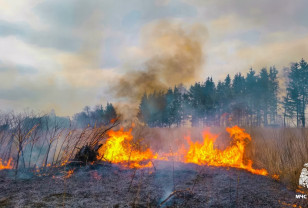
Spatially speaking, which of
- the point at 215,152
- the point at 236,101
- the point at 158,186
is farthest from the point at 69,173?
the point at 236,101

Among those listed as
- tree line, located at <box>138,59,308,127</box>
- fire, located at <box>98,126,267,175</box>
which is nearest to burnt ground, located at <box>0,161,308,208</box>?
fire, located at <box>98,126,267,175</box>

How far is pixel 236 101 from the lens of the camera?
4741 centimetres

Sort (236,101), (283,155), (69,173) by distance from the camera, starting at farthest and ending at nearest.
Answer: (236,101) → (283,155) → (69,173)

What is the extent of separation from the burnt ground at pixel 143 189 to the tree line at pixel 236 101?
35.9 metres

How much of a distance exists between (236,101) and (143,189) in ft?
149

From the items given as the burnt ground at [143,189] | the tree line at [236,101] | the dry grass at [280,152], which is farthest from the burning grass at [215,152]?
the tree line at [236,101]

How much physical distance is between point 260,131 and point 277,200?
7224mm

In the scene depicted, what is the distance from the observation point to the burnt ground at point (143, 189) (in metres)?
4.48

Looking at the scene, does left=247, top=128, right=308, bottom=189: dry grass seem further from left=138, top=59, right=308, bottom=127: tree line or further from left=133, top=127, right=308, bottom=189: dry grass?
left=138, top=59, right=308, bottom=127: tree line

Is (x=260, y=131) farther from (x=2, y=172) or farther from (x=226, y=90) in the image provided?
(x=226, y=90)

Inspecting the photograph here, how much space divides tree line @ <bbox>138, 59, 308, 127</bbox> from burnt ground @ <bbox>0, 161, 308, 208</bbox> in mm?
35912

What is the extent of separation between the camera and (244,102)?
47.0 meters

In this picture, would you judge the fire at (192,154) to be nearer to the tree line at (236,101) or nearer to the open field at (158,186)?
the open field at (158,186)

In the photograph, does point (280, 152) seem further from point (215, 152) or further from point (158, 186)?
point (158, 186)
